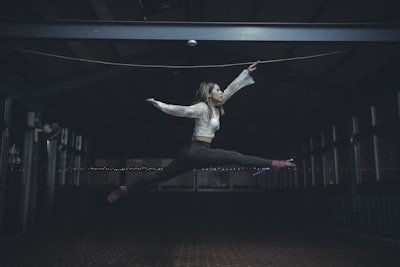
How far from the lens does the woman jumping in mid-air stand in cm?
303

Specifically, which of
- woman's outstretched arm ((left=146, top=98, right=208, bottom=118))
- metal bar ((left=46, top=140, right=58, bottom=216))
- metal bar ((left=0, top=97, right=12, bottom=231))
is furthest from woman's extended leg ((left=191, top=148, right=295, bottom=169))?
metal bar ((left=46, top=140, right=58, bottom=216))

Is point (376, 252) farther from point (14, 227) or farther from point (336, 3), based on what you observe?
point (14, 227)

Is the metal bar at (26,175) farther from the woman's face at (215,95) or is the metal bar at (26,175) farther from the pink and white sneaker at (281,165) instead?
the pink and white sneaker at (281,165)

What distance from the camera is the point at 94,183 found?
16.9 m

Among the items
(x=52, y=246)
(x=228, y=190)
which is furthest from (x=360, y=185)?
(x=228, y=190)

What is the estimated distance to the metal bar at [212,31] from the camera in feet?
14.7

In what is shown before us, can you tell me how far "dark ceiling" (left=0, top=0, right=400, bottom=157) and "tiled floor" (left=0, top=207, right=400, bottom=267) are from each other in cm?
311

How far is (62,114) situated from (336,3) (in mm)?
8282

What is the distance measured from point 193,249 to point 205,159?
404 cm

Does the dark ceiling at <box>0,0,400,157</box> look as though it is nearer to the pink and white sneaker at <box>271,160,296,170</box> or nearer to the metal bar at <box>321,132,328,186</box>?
the metal bar at <box>321,132,328,186</box>

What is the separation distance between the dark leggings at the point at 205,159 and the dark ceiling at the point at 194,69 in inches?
75.7

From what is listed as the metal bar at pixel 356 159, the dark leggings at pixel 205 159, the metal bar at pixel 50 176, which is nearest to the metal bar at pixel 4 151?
the metal bar at pixel 50 176

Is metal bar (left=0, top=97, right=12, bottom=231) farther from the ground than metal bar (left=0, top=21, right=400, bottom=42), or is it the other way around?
metal bar (left=0, top=21, right=400, bottom=42)

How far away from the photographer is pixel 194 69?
9430 mm
